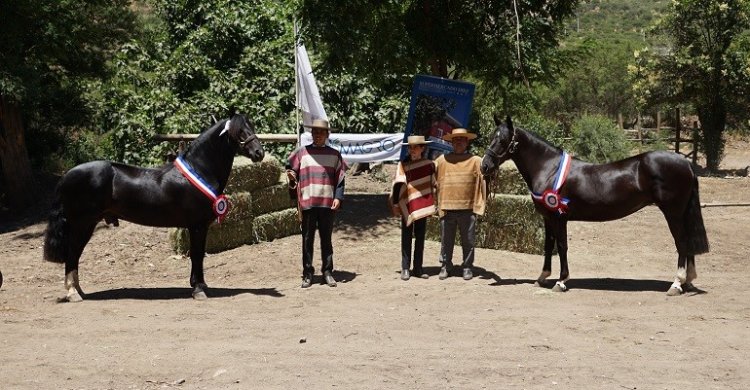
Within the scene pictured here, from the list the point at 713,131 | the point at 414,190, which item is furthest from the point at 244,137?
the point at 713,131

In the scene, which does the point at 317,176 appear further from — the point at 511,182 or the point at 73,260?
the point at 511,182

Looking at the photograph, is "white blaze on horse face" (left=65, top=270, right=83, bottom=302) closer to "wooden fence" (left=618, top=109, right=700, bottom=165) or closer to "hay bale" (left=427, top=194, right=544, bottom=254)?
"hay bale" (left=427, top=194, right=544, bottom=254)

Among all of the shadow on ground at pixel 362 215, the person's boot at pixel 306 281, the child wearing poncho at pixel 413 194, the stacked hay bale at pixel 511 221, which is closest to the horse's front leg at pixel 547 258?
the child wearing poncho at pixel 413 194

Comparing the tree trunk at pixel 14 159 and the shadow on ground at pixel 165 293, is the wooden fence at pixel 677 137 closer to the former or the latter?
the tree trunk at pixel 14 159

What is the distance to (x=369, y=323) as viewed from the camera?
7727 mm

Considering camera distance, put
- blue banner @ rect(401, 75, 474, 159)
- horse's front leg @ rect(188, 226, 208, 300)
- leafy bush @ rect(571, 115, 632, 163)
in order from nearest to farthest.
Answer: horse's front leg @ rect(188, 226, 208, 300), blue banner @ rect(401, 75, 474, 159), leafy bush @ rect(571, 115, 632, 163)

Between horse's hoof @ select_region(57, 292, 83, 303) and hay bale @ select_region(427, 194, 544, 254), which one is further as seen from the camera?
hay bale @ select_region(427, 194, 544, 254)

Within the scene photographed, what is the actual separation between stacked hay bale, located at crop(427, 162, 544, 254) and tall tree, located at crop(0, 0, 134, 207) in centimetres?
903

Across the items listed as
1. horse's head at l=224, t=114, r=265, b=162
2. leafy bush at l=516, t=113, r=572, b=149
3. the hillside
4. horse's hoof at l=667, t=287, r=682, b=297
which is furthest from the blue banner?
the hillside

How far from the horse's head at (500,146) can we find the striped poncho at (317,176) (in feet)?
5.68

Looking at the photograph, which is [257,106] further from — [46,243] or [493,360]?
[493,360]

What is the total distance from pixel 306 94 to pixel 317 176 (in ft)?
15.0

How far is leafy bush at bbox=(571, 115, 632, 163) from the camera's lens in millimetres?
24922

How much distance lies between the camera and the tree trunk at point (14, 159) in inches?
671
